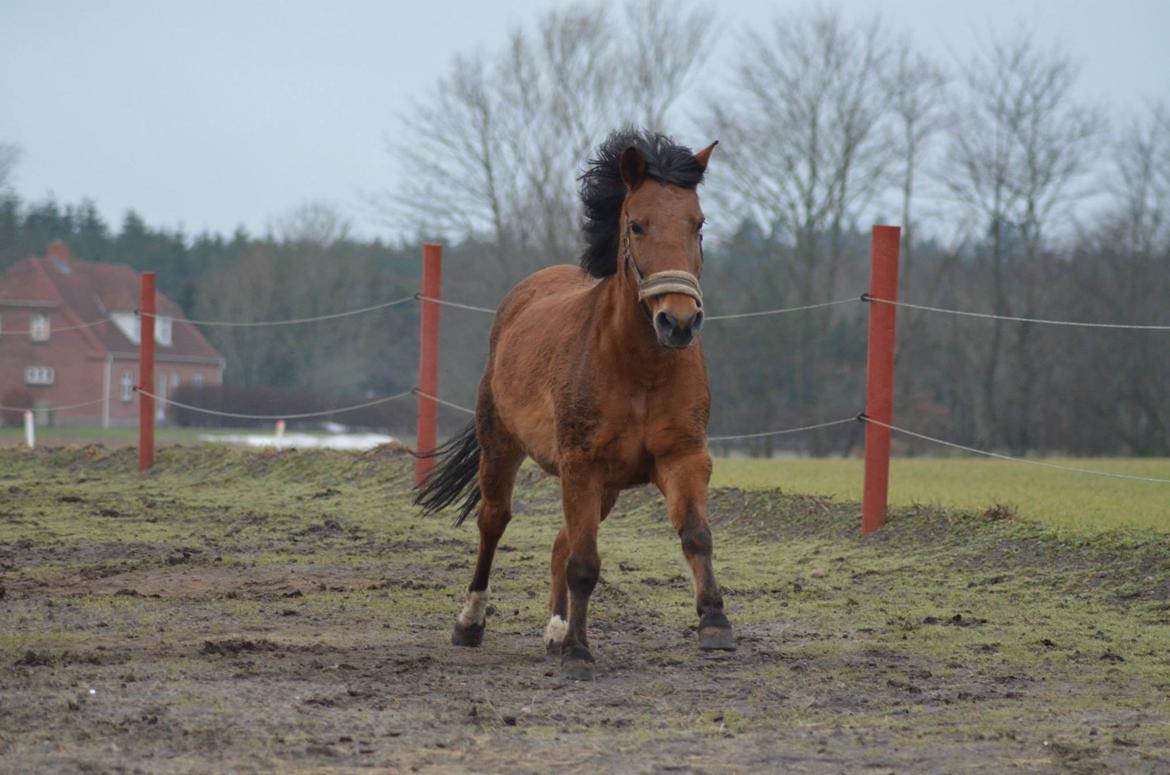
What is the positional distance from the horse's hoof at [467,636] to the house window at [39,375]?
61.5 meters

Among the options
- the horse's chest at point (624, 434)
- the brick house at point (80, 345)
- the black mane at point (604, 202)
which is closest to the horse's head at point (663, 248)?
the black mane at point (604, 202)

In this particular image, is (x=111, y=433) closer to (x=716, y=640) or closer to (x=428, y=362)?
(x=428, y=362)

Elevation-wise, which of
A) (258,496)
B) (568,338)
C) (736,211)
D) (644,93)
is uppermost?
(644,93)

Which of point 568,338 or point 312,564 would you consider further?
point 312,564

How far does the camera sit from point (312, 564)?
367 inches

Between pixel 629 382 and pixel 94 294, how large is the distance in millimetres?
67523

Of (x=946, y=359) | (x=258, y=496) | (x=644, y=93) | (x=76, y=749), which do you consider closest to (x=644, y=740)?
(x=76, y=749)

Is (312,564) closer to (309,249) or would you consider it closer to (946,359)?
(946,359)

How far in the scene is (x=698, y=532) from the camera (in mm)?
5820

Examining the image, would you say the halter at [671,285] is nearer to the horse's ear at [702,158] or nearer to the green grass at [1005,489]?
the horse's ear at [702,158]

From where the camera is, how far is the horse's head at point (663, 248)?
Answer: 5.51 metres

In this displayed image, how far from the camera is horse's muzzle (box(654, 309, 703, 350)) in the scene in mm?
5480

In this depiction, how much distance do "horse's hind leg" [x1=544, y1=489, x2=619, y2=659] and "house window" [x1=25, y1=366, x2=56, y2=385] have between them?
Answer: 6159 centimetres

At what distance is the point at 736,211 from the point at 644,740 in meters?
34.5
